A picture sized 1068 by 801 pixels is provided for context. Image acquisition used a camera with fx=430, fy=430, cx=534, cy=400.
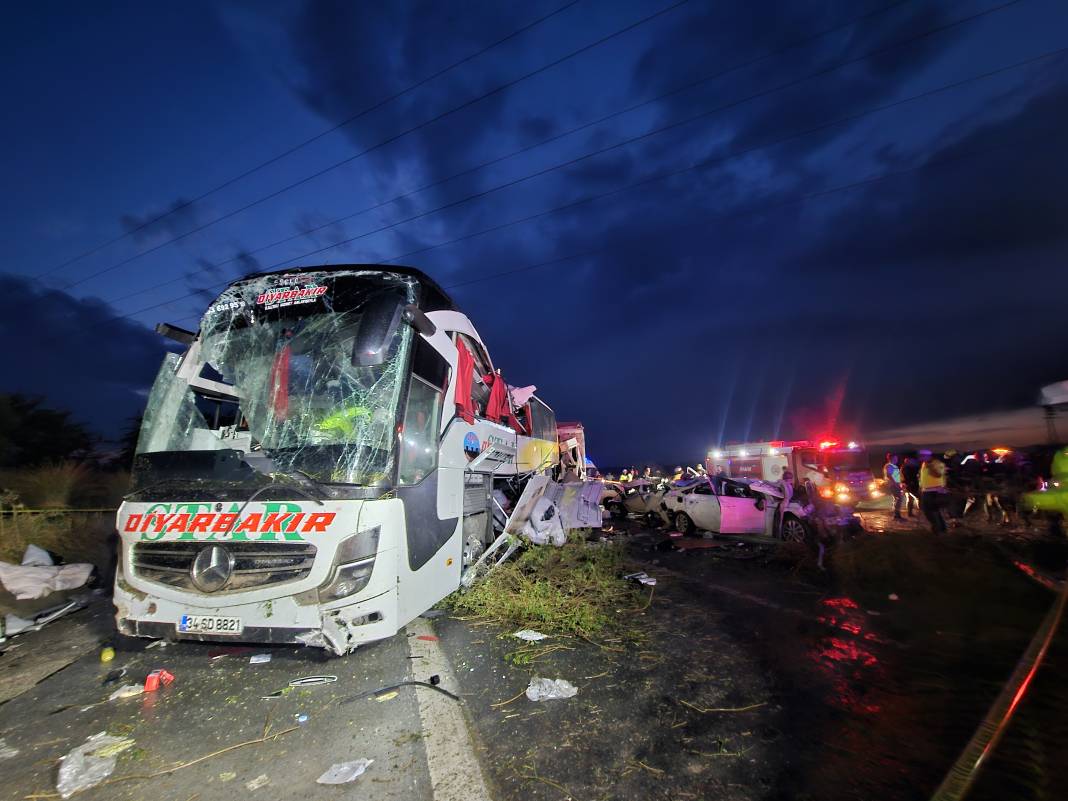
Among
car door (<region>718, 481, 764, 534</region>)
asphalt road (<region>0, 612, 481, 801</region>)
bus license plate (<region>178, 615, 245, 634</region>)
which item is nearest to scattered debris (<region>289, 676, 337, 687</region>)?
asphalt road (<region>0, 612, 481, 801</region>)

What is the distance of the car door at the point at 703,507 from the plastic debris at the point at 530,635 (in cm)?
683

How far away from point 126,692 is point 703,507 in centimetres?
980

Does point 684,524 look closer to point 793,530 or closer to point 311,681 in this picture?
point 793,530

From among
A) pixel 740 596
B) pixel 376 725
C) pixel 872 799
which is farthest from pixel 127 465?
pixel 872 799

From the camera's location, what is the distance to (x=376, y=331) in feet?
11.3

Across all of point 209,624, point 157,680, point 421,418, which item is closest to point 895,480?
point 421,418

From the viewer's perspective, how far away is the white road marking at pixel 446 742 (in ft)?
7.04

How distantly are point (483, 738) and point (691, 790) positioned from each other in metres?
1.18

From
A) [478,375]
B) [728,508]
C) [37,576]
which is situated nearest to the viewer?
Result: [37,576]

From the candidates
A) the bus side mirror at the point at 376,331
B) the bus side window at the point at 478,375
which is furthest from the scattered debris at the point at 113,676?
the bus side window at the point at 478,375

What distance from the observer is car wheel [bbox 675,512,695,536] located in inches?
412

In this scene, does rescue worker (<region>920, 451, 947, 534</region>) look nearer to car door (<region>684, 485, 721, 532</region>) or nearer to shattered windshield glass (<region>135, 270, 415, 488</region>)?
car door (<region>684, 485, 721, 532</region>)

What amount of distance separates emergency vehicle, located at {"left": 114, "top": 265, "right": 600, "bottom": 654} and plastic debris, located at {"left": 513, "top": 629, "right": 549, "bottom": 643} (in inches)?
34.1

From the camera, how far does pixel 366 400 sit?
149 inches
